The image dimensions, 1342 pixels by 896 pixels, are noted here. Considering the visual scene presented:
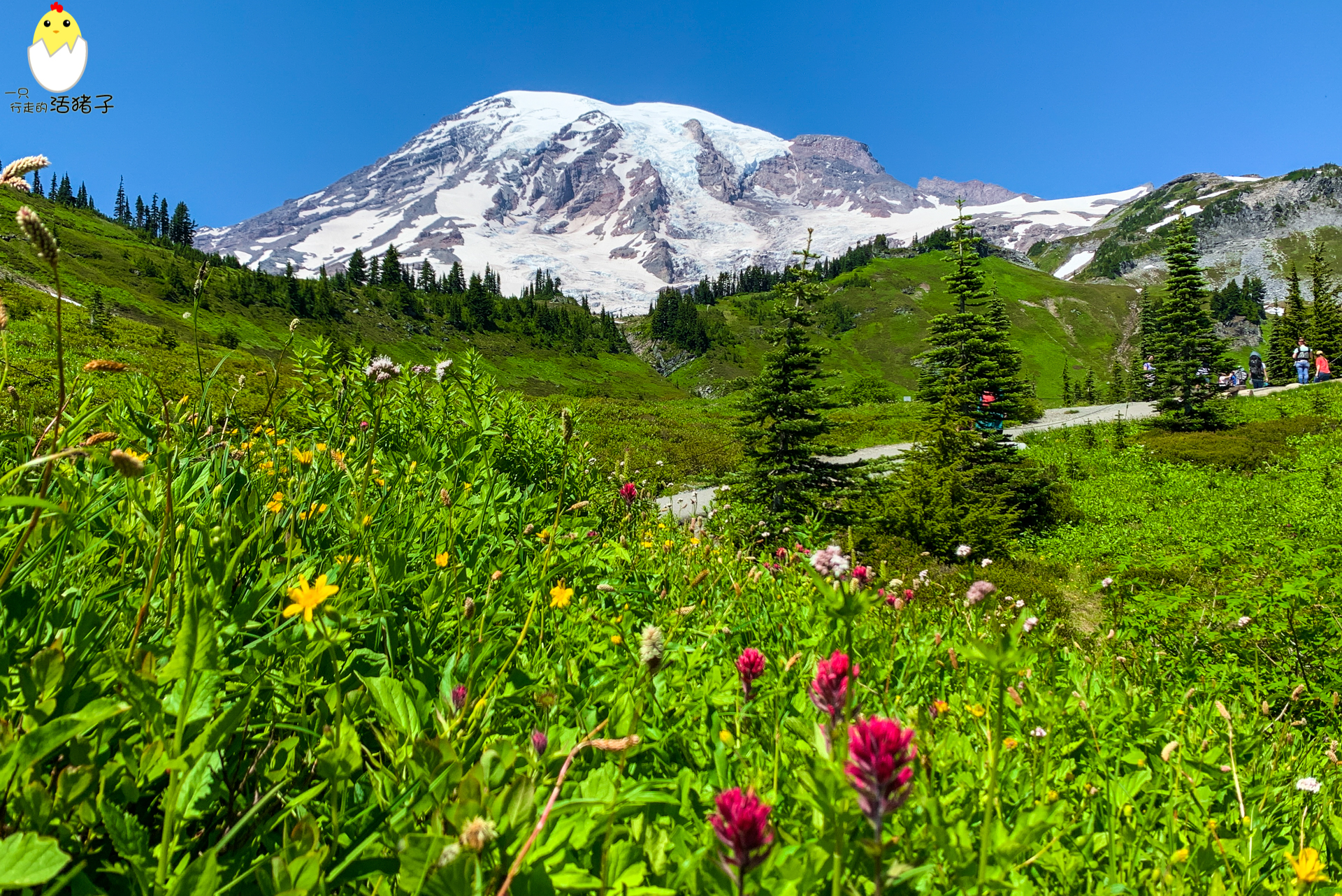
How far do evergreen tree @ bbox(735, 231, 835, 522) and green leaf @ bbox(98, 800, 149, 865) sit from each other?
370 inches

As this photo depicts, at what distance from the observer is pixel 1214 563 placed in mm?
8195

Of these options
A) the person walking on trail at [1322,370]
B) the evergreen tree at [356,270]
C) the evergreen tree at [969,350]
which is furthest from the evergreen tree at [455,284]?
the person walking on trail at [1322,370]

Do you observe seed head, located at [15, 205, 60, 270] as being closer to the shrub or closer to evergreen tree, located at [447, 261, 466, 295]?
the shrub

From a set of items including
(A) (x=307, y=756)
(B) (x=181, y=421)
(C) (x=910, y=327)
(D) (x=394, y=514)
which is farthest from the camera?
(C) (x=910, y=327)

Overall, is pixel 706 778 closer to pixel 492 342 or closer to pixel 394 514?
pixel 394 514

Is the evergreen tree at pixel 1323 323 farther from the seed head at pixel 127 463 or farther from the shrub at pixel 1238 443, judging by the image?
the seed head at pixel 127 463

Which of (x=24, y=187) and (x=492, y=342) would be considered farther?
(x=492, y=342)

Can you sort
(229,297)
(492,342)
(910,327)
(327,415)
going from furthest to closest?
(910,327), (492,342), (229,297), (327,415)

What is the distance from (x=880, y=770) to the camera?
2.35 feet

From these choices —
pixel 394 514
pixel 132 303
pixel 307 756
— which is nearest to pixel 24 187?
pixel 307 756

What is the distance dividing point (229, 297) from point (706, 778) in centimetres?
11385

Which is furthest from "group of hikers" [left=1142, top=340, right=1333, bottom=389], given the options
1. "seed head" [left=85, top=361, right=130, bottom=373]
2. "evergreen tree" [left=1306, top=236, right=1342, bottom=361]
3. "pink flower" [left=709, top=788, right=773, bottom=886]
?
"seed head" [left=85, top=361, right=130, bottom=373]

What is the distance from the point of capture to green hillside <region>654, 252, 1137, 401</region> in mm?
118438

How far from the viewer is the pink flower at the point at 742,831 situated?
728mm
